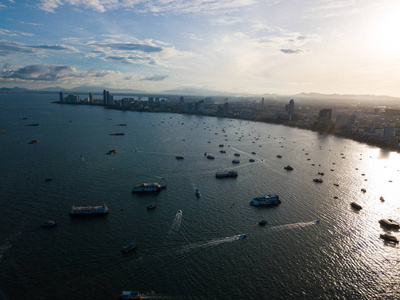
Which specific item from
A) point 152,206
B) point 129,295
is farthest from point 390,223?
point 129,295

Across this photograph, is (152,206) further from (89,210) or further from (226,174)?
(226,174)

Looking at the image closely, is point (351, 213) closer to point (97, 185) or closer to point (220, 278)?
point (220, 278)

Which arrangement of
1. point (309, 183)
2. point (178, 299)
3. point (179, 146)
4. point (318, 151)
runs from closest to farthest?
point (178, 299), point (309, 183), point (179, 146), point (318, 151)

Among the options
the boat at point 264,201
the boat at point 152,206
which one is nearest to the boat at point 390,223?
the boat at point 264,201

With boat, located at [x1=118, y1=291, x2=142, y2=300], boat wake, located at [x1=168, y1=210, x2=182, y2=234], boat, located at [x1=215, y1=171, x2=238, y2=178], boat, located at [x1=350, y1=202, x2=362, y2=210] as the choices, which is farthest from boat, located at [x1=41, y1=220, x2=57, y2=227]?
boat, located at [x1=350, y1=202, x2=362, y2=210]

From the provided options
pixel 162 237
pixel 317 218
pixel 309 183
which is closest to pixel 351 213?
pixel 317 218
